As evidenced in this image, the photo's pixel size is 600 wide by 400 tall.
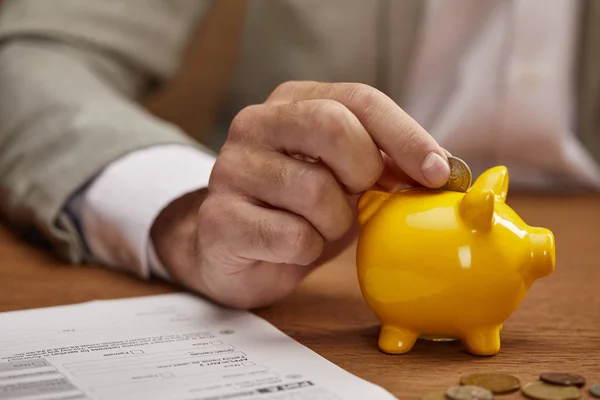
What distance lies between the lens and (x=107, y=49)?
3.88 feet

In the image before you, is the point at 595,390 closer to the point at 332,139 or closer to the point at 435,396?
the point at 435,396

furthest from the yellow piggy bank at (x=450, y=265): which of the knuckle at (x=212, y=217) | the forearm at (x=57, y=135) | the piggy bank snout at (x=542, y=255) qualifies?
the forearm at (x=57, y=135)

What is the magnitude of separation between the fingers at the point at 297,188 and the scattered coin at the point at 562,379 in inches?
7.1

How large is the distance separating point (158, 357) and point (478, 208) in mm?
246

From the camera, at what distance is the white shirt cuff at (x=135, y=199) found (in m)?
0.76

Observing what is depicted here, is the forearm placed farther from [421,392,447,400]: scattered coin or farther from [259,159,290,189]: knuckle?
[421,392,447,400]: scattered coin

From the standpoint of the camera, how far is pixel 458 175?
1.82 feet

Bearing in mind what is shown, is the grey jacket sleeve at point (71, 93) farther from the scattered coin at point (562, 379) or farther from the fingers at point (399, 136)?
the scattered coin at point (562, 379)

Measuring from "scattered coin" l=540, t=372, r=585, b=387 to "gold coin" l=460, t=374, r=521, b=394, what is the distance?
2 cm

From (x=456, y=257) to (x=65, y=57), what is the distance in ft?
2.57

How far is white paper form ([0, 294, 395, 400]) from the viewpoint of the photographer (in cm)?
47

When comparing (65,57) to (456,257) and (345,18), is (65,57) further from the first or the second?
(456,257)

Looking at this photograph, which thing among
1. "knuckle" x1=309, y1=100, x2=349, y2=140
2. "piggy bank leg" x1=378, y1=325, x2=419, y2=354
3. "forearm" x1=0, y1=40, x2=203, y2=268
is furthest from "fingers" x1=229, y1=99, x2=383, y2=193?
"forearm" x1=0, y1=40, x2=203, y2=268

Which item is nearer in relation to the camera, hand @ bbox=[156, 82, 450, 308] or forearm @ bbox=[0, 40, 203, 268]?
hand @ bbox=[156, 82, 450, 308]
